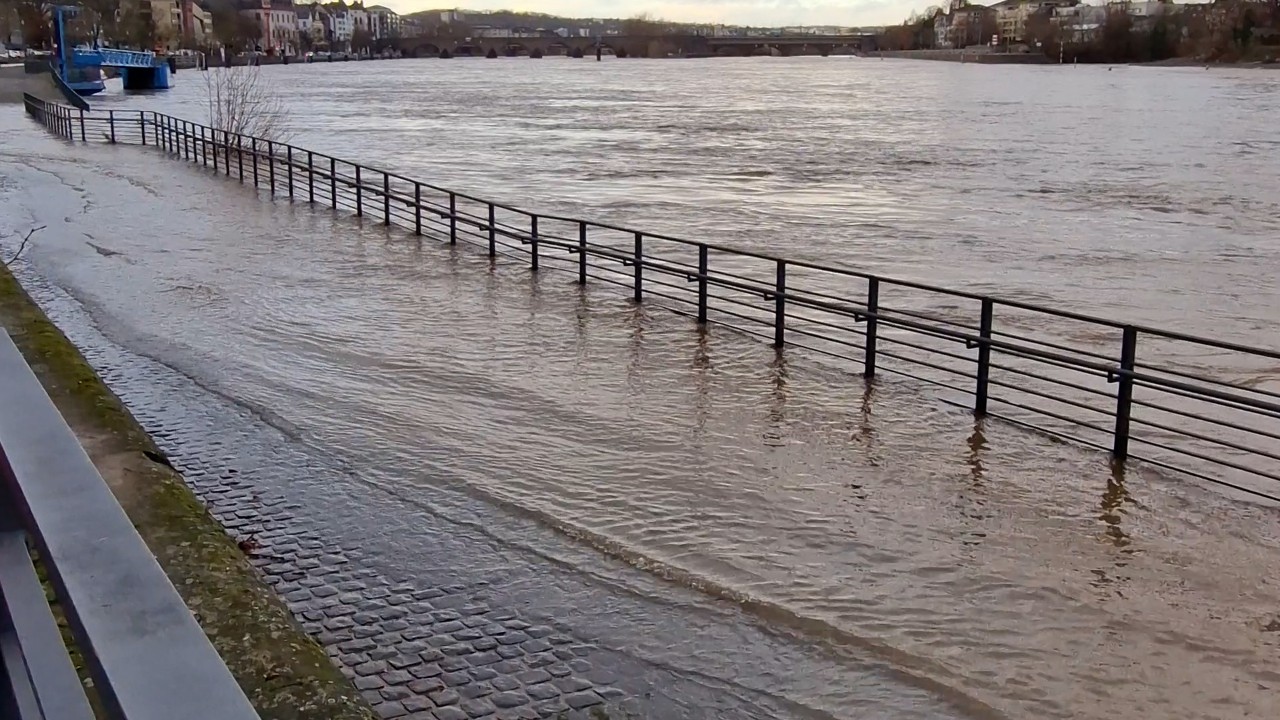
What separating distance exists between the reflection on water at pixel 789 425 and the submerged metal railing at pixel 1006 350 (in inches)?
19.5

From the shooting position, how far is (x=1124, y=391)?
944 centimetres

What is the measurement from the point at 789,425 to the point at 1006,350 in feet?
5.83

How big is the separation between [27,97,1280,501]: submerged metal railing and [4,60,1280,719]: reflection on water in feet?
1.62

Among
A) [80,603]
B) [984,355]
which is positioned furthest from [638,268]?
[80,603]

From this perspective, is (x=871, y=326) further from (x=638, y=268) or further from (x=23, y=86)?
(x=23, y=86)

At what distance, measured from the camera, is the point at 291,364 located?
1164cm

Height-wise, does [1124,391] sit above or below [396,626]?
above

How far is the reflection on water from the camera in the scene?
6461 mm

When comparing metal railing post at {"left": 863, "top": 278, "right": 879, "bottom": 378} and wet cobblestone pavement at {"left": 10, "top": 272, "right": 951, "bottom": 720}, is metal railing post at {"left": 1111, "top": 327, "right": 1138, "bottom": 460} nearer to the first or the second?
metal railing post at {"left": 863, "top": 278, "right": 879, "bottom": 378}

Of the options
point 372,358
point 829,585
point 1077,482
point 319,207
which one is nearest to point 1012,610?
point 829,585

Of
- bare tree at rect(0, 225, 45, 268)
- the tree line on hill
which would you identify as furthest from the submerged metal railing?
the tree line on hill

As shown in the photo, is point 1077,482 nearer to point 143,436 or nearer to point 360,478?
point 360,478

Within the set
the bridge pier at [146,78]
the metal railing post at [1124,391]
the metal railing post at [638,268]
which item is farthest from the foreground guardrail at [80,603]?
the bridge pier at [146,78]

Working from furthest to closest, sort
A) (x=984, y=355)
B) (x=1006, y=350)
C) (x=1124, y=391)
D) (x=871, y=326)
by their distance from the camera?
(x=871, y=326) < (x=984, y=355) < (x=1006, y=350) < (x=1124, y=391)
